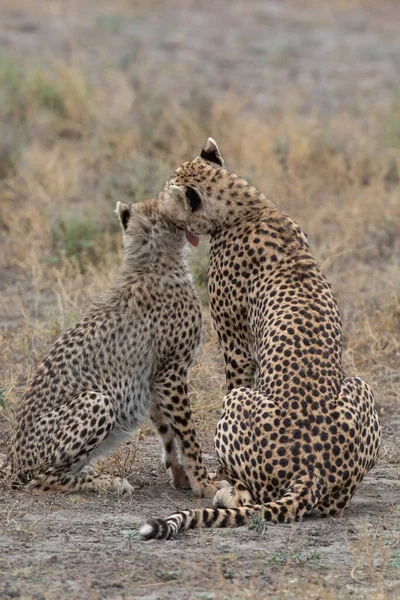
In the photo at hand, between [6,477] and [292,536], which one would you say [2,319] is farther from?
[292,536]

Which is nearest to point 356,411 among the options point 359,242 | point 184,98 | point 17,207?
point 359,242

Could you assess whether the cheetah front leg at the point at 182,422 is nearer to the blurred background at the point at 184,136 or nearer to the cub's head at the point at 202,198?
the cub's head at the point at 202,198

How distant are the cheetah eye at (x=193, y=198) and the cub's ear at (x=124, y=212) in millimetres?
439

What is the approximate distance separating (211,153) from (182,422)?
1.35 m

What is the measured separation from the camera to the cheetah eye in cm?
592

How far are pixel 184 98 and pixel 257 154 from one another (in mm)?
1406

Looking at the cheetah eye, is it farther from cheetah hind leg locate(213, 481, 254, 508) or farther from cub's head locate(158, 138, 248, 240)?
cheetah hind leg locate(213, 481, 254, 508)

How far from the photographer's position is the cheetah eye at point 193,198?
19.4 ft

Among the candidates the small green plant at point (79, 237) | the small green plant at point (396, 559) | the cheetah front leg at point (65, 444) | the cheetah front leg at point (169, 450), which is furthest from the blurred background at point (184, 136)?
the small green plant at point (396, 559)

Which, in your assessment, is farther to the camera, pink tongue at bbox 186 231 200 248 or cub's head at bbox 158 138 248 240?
pink tongue at bbox 186 231 200 248

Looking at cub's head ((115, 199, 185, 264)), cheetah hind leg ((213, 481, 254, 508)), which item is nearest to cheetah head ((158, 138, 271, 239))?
cub's head ((115, 199, 185, 264))

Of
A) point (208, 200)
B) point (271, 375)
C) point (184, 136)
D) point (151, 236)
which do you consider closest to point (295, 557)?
point (271, 375)

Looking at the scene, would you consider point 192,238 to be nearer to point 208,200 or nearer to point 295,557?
point 208,200

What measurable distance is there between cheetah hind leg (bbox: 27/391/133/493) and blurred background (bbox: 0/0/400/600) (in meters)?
0.16
